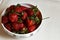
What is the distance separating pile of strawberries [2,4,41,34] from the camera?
716 mm

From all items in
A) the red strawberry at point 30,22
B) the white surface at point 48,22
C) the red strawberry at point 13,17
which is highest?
the red strawberry at point 13,17

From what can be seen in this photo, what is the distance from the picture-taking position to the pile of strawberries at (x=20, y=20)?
2.35ft

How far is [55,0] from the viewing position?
35.6 inches

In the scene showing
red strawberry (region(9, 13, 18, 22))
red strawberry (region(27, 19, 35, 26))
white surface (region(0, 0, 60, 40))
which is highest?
red strawberry (region(9, 13, 18, 22))

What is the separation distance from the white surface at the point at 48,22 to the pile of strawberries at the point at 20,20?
2.6 inches

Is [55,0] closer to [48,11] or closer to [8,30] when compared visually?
[48,11]

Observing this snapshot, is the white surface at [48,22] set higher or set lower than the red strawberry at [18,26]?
lower

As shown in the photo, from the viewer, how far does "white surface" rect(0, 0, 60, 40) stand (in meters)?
0.78

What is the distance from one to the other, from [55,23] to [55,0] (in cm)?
15

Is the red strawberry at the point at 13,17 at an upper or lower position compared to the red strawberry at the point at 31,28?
upper

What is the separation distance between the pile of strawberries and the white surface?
0.07 meters

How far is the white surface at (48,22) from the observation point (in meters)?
0.78

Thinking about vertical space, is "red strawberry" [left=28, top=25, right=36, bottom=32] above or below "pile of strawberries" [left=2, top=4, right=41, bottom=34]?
below

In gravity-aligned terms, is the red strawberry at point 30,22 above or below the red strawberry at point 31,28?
above
